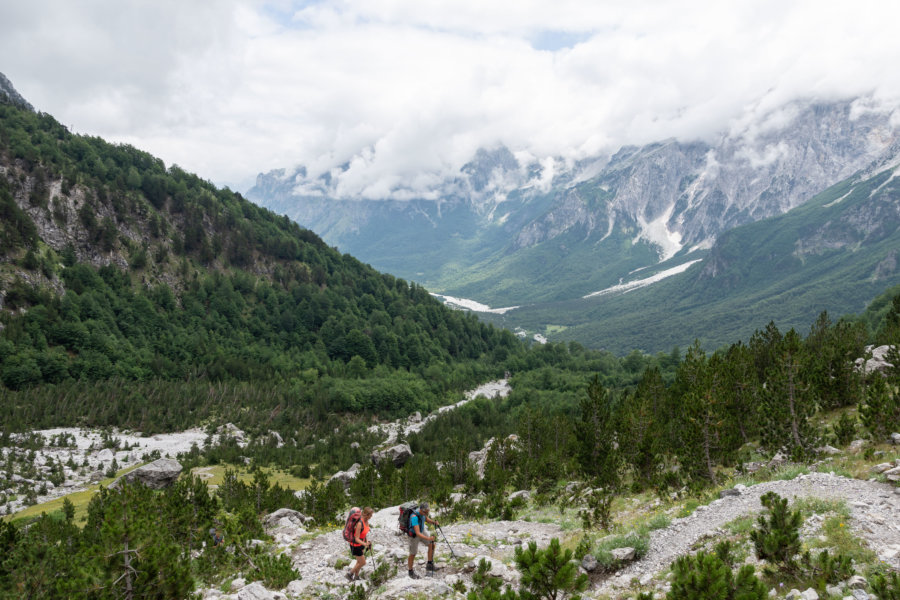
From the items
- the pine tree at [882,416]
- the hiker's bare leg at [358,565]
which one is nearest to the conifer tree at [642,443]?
the pine tree at [882,416]

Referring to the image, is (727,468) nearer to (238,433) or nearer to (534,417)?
(534,417)

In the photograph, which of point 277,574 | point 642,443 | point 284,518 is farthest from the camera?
point 642,443

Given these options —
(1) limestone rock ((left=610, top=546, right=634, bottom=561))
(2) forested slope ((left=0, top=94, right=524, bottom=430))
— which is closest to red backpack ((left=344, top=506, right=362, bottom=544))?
(1) limestone rock ((left=610, top=546, right=634, bottom=561))

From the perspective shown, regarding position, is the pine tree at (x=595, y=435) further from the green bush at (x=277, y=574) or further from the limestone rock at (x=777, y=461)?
the green bush at (x=277, y=574)

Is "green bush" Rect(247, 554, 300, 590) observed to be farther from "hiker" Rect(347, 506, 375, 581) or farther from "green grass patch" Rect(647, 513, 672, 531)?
"green grass patch" Rect(647, 513, 672, 531)

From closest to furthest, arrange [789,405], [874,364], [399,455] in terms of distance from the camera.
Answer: [789,405] → [874,364] → [399,455]

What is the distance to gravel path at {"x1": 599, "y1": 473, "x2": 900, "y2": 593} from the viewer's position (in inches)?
490

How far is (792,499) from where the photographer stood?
1571cm

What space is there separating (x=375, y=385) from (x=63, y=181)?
92.6 meters

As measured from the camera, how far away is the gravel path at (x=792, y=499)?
1245cm

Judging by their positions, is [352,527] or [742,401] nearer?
[352,527]

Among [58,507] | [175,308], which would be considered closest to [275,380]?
[175,308]

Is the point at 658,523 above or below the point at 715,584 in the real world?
below

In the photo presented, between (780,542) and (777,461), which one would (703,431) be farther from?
(780,542)
